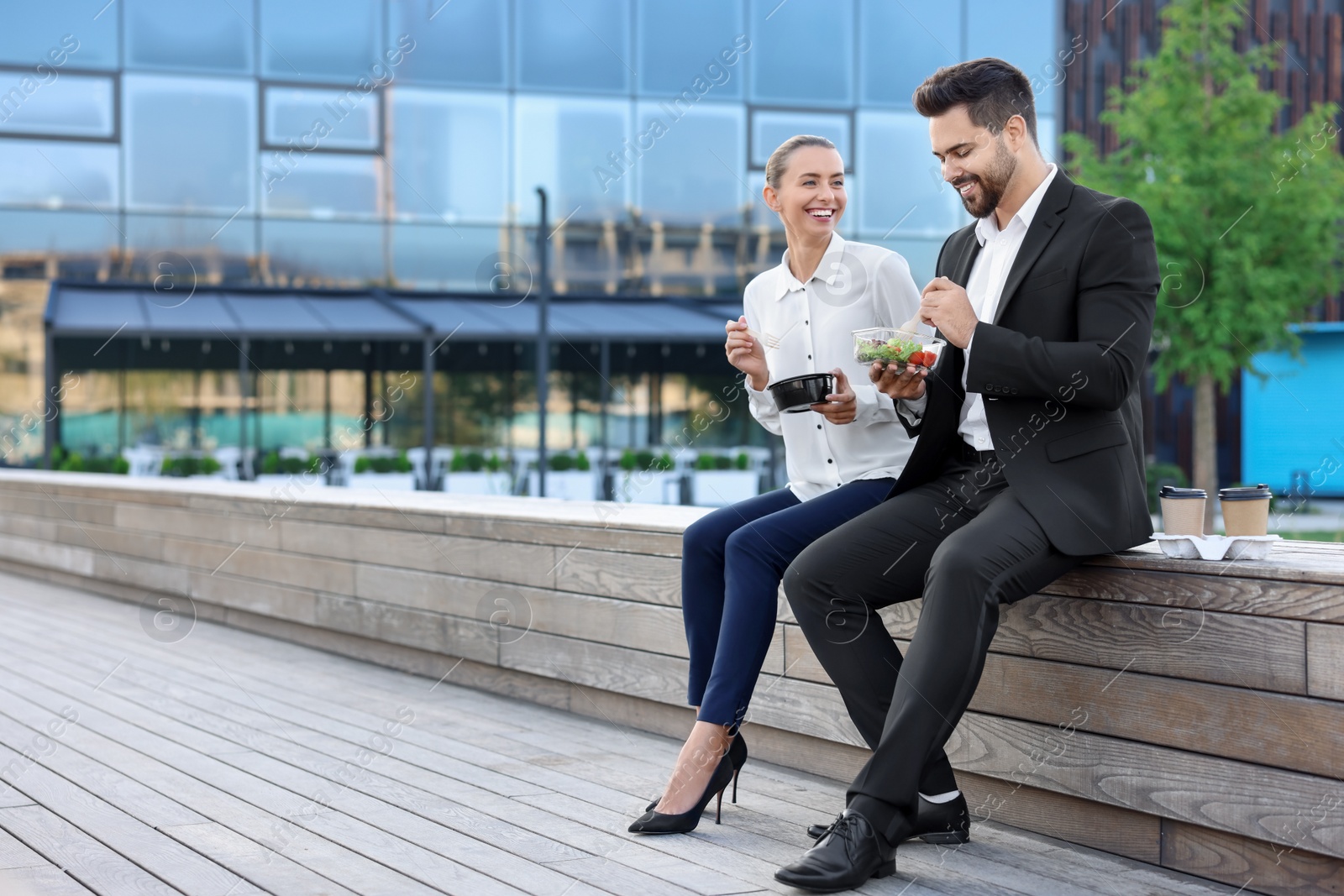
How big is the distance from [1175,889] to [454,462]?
1540 centimetres

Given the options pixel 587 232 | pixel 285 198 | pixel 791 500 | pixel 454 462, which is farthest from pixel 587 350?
pixel 791 500

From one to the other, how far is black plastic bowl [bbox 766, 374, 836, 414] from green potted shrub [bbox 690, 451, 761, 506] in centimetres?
1322

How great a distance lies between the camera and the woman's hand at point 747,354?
3529 millimetres

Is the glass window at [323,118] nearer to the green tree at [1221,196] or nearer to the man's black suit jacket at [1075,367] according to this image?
the green tree at [1221,196]

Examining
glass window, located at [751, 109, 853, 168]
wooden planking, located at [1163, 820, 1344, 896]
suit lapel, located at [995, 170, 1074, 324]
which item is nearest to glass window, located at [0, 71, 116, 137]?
glass window, located at [751, 109, 853, 168]

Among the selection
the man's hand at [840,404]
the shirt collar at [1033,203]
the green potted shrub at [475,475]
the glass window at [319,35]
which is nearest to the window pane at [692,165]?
the glass window at [319,35]

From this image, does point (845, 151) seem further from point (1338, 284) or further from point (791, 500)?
point (791, 500)

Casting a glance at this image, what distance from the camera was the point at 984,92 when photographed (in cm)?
301

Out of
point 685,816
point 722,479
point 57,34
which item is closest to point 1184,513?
point 685,816

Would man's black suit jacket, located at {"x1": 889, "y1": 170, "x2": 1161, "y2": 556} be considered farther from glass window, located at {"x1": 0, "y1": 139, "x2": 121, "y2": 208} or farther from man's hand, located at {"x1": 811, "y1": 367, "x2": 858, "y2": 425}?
glass window, located at {"x1": 0, "y1": 139, "x2": 121, "y2": 208}

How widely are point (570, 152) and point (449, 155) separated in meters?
1.76

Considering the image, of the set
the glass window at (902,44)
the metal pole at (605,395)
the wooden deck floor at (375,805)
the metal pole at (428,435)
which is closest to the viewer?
the wooden deck floor at (375,805)

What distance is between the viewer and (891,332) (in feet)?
10.2

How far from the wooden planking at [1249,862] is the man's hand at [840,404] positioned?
3.82 ft
